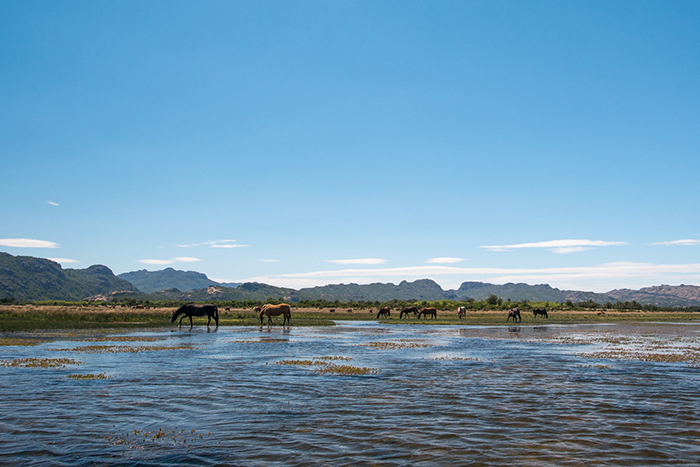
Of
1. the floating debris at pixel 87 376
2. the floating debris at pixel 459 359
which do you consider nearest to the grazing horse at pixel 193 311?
the floating debris at pixel 459 359

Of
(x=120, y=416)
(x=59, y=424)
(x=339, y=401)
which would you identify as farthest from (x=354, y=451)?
(x=59, y=424)

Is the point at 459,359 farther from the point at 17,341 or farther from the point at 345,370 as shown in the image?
the point at 17,341

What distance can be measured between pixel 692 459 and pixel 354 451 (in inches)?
265

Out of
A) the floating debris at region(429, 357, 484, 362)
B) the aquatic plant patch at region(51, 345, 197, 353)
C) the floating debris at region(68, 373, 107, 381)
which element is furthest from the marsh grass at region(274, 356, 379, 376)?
the aquatic plant patch at region(51, 345, 197, 353)

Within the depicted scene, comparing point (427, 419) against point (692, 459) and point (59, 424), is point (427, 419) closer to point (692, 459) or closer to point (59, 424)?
point (692, 459)

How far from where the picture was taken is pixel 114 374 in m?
17.6

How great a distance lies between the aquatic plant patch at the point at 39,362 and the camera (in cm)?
1891

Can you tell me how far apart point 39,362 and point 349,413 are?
1530 centimetres

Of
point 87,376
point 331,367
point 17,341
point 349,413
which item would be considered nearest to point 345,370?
point 331,367

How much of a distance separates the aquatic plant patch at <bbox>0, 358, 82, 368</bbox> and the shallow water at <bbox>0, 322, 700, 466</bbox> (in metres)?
0.88

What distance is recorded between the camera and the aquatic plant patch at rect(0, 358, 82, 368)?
18.9 m

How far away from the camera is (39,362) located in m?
19.7

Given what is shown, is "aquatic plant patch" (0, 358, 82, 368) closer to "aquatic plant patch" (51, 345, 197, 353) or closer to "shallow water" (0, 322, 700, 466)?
"shallow water" (0, 322, 700, 466)

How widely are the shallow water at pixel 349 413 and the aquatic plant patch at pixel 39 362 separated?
884 millimetres
